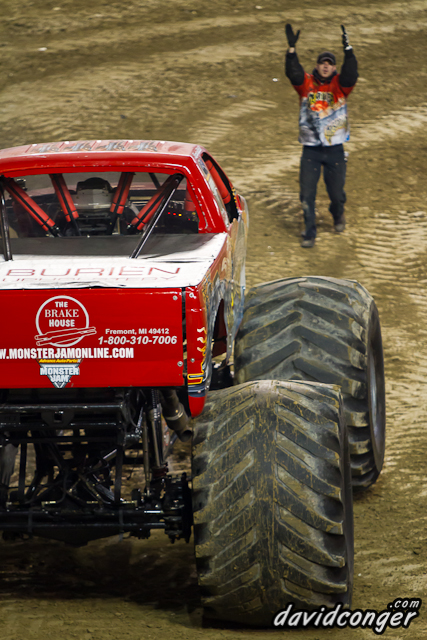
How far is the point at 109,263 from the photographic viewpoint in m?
4.10

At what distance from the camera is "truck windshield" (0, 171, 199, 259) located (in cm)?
478

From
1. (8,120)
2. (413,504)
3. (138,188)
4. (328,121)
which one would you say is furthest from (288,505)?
(8,120)

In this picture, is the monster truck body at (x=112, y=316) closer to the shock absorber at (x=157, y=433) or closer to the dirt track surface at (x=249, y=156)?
the shock absorber at (x=157, y=433)

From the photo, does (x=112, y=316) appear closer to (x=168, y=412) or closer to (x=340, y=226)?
(x=168, y=412)

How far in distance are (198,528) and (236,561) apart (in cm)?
21

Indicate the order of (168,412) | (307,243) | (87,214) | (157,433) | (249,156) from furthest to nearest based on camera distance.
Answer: (249,156) → (307,243) → (87,214) → (157,433) → (168,412)

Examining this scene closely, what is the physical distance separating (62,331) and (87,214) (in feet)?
5.61

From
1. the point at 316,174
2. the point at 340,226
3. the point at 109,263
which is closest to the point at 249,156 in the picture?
the point at 340,226

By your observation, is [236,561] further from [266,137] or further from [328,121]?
[266,137]

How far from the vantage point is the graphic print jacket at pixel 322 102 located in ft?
32.8

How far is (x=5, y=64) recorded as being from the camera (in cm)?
1702

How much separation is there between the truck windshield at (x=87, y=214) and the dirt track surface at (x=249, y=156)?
1.73 metres

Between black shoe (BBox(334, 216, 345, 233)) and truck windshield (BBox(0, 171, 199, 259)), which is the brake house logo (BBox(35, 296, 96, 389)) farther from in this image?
black shoe (BBox(334, 216, 345, 233))

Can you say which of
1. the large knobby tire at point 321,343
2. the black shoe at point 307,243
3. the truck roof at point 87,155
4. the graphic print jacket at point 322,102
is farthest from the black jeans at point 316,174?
the truck roof at point 87,155
